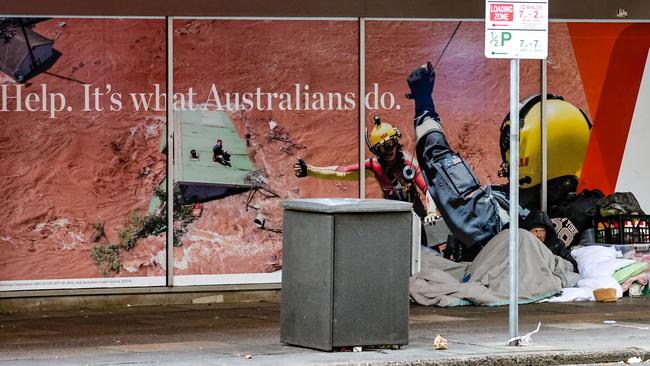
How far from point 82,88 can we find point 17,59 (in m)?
0.72

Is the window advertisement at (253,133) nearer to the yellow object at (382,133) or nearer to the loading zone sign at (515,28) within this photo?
the yellow object at (382,133)

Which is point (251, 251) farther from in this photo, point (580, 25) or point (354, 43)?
point (580, 25)

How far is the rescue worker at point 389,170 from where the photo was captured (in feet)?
46.8

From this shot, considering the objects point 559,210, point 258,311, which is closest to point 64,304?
point 258,311

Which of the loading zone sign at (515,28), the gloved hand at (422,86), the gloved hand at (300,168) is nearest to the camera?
the loading zone sign at (515,28)

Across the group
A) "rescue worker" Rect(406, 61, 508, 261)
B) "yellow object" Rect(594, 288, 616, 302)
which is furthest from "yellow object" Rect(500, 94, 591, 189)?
"yellow object" Rect(594, 288, 616, 302)

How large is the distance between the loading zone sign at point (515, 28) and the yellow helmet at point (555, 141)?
482 centimetres

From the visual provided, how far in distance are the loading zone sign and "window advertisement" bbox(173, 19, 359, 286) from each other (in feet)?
14.1

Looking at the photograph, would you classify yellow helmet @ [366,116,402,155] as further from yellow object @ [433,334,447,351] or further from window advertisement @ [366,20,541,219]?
yellow object @ [433,334,447,351]

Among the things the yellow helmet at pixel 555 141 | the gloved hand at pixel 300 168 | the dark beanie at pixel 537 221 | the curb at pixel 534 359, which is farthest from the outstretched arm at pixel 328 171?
the curb at pixel 534 359

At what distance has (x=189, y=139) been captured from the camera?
45.2 ft

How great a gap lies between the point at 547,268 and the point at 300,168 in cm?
289

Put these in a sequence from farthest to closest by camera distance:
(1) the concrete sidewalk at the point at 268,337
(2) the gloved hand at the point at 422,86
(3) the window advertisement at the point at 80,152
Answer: (2) the gloved hand at the point at 422,86, (3) the window advertisement at the point at 80,152, (1) the concrete sidewalk at the point at 268,337

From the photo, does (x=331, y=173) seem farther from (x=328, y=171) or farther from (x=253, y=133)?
(x=253, y=133)
